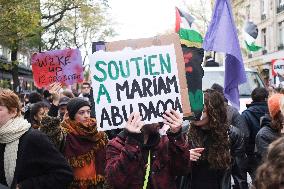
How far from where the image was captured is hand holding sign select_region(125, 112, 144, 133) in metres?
3.45

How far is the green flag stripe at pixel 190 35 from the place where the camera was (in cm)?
763

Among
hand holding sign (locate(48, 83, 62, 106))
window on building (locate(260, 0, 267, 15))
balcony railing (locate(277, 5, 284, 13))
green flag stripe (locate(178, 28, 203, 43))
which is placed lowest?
hand holding sign (locate(48, 83, 62, 106))

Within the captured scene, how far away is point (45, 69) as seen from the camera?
795 centimetres

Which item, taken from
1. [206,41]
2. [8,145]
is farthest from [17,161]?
[206,41]

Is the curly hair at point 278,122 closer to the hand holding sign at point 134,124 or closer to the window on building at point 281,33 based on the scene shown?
the hand holding sign at point 134,124

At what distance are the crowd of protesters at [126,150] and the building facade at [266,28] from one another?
1388 inches

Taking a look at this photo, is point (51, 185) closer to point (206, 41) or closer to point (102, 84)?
point (102, 84)

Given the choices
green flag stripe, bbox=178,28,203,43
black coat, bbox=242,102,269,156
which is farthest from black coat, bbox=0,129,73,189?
green flag stripe, bbox=178,28,203,43

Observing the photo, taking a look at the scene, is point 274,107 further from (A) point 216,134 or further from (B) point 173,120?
(B) point 173,120

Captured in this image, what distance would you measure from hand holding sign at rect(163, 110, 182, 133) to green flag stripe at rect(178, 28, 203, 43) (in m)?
4.18

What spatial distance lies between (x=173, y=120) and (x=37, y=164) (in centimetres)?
101

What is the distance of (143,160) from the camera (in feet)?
11.7

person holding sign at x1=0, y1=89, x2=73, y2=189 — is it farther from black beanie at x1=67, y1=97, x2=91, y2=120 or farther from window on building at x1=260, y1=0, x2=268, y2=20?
window on building at x1=260, y1=0, x2=268, y2=20

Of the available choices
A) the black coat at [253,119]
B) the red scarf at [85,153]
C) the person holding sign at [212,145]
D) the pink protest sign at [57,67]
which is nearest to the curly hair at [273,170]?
the person holding sign at [212,145]
